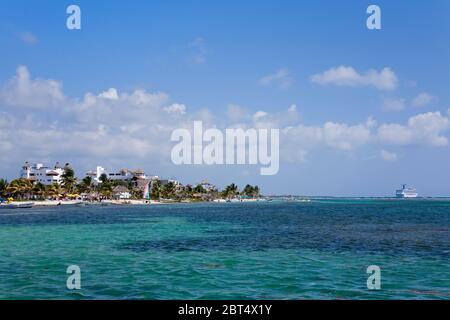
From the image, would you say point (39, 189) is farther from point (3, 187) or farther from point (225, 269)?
point (225, 269)

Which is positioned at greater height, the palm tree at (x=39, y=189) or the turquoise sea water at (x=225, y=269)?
the palm tree at (x=39, y=189)

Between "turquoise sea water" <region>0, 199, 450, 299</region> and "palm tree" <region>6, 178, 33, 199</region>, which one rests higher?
"palm tree" <region>6, 178, 33, 199</region>

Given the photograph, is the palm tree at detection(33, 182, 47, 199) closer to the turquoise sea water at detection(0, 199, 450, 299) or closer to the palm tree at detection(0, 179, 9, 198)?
the palm tree at detection(0, 179, 9, 198)

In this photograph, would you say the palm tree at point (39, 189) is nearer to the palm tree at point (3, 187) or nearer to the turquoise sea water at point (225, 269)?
the palm tree at point (3, 187)

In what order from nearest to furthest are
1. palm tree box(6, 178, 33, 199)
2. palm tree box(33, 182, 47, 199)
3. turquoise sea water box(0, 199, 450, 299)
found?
turquoise sea water box(0, 199, 450, 299) → palm tree box(6, 178, 33, 199) → palm tree box(33, 182, 47, 199)

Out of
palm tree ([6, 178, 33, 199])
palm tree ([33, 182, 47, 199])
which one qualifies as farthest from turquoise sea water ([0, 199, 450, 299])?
palm tree ([33, 182, 47, 199])

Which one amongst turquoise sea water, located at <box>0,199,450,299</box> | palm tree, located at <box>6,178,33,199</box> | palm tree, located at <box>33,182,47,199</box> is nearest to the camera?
turquoise sea water, located at <box>0,199,450,299</box>

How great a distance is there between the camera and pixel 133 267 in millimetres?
26906

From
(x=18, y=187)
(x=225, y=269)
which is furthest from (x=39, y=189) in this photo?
(x=225, y=269)

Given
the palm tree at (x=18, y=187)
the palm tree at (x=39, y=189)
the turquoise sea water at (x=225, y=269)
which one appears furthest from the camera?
the palm tree at (x=39, y=189)

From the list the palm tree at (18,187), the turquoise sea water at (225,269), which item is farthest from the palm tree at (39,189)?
the turquoise sea water at (225,269)

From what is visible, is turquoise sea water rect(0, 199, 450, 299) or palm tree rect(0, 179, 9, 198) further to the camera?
palm tree rect(0, 179, 9, 198)
